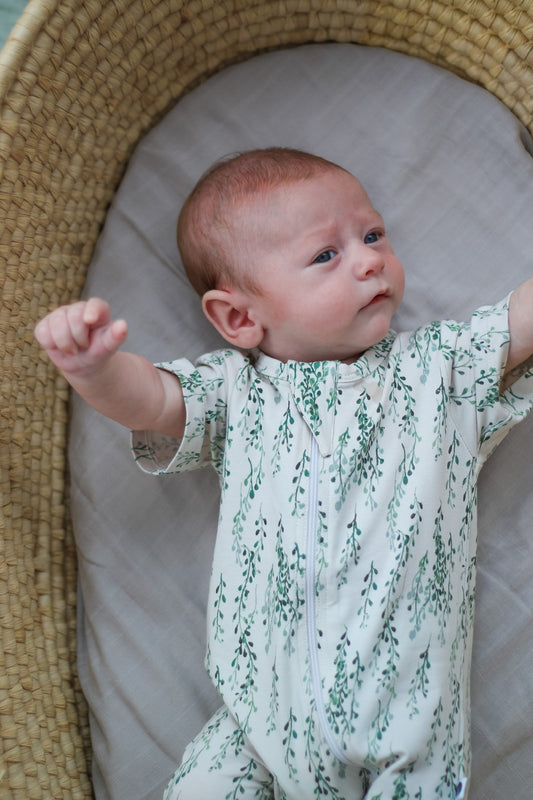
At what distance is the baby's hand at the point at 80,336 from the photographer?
94 cm

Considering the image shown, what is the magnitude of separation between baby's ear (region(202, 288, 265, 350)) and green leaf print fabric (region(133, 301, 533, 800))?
0.05 metres

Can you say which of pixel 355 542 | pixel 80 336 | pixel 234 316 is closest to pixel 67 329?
pixel 80 336

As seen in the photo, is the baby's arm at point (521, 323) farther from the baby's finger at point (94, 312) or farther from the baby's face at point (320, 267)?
the baby's finger at point (94, 312)

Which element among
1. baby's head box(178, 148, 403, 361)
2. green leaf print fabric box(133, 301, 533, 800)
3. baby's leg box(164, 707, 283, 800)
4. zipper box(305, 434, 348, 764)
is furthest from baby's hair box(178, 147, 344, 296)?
baby's leg box(164, 707, 283, 800)

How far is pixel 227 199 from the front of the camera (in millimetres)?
1202

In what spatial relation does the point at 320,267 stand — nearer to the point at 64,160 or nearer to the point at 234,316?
the point at 234,316

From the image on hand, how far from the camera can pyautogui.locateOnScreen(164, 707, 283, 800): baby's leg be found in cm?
110

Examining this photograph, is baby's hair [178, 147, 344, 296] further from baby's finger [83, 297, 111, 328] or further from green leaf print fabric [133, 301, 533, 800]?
baby's finger [83, 297, 111, 328]

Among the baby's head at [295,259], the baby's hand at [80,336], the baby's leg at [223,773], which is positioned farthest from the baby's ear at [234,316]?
the baby's leg at [223,773]

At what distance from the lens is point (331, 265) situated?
115cm

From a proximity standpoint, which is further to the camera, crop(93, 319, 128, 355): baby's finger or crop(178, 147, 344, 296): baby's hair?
crop(178, 147, 344, 296): baby's hair

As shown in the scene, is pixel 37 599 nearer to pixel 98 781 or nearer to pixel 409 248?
pixel 98 781

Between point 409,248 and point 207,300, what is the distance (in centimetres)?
37

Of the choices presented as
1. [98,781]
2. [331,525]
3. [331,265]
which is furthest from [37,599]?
[331,265]
